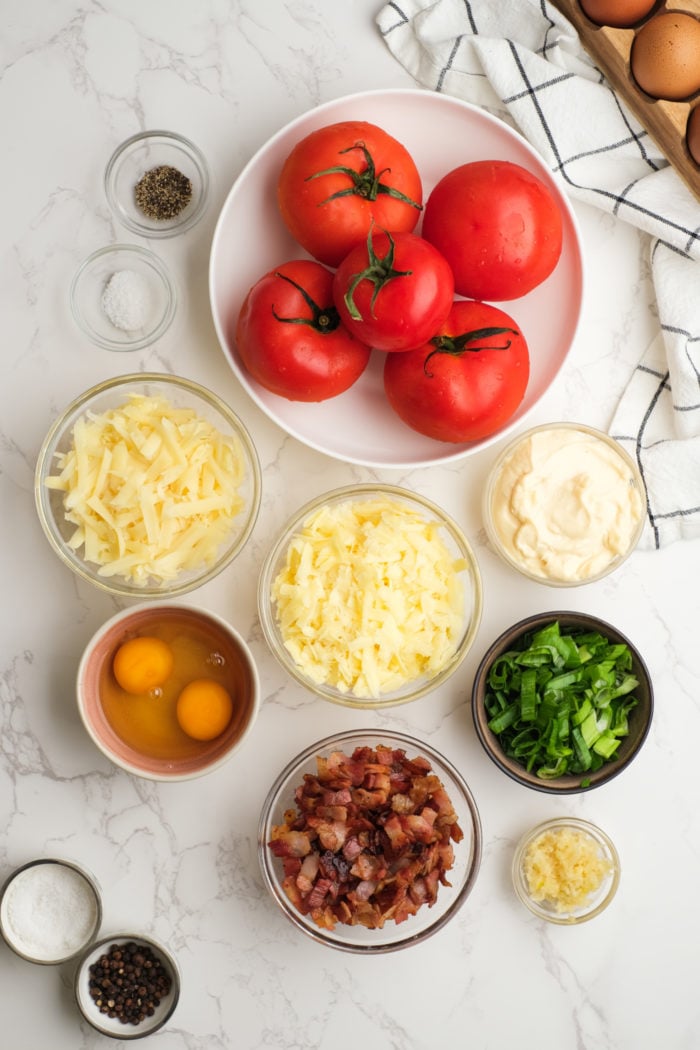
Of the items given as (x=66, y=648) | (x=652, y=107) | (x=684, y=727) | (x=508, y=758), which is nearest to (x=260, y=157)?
(x=652, y=107)

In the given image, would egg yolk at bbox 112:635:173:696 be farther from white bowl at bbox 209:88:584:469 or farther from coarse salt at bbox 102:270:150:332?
coarse salt at bbox 102:270:150:332

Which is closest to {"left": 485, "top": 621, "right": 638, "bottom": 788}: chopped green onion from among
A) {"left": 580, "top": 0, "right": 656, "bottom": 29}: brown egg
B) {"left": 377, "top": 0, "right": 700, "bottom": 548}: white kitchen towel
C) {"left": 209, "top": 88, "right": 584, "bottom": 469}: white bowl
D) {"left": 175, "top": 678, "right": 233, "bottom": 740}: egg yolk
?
{"left": 377, "top": 0, "right": 700, "bottom": 548}: white kitchen towel

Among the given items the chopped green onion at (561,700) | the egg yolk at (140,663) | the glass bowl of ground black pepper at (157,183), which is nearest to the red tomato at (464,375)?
the chopped green onion at (561,700)

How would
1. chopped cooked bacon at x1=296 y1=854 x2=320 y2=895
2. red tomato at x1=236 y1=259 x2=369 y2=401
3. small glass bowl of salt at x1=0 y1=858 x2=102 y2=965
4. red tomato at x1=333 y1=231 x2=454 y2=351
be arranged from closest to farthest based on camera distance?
red tomato at x1=333 y1=231 x2=454 y2=351
red tomato at x1=236 y1=259 x2=369 y2=401
chopped cooked bacon at x1=296 y1=854 x2=320 y2=895
small glass bowl of salt at x1=0 y1=858 x2=102 y2=965

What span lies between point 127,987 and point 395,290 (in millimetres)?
1380

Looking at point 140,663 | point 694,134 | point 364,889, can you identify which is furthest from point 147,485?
point 694,134

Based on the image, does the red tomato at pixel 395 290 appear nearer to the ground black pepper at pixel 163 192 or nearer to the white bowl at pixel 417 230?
the white bowl at pixel 417 230

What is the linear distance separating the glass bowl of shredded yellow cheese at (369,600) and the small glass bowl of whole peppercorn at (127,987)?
63cm

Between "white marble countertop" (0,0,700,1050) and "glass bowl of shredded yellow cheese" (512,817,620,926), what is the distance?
0.18ft

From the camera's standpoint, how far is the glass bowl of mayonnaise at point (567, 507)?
1743 millimetres

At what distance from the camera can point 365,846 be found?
1.66 meters

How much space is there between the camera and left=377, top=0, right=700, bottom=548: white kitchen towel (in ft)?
5.81

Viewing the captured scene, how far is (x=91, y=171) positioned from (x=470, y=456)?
0.94 m

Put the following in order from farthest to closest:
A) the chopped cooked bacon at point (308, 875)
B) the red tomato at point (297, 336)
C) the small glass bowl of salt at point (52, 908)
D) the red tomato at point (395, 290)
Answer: the small glass bowl of salt at point (52, 908) → the chopped cooked bacon at point (308, 875) → the red tomato at point (297, 336) → the red tomato at point (395, 290)
